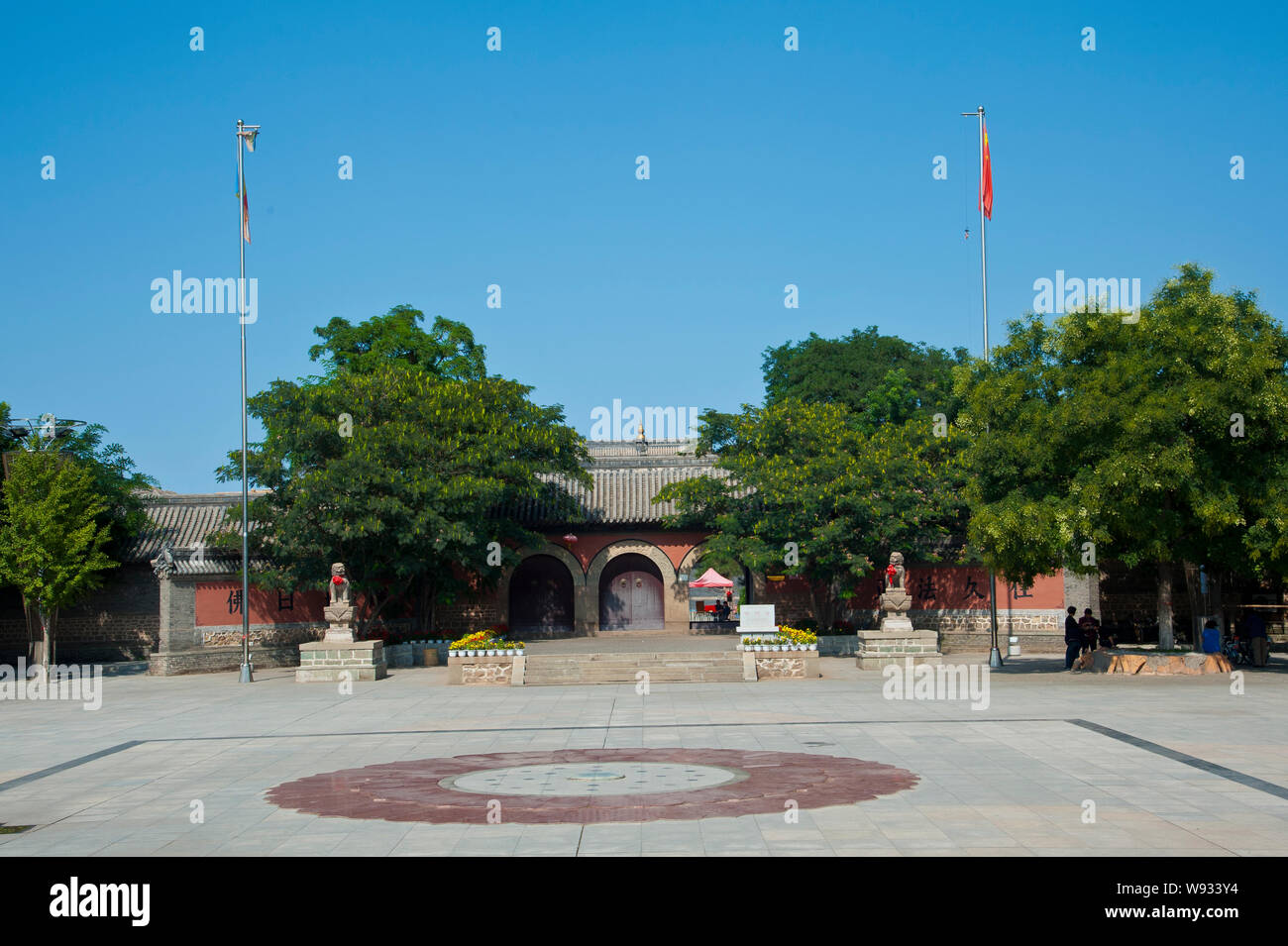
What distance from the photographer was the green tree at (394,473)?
92.5ft

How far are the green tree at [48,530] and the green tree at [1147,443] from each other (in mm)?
22644

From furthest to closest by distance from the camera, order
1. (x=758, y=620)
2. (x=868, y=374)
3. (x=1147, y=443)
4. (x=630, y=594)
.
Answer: (x=868, y=374) → (x=630, y=594) → (x=758, y=620) → (x=1147, y=443)

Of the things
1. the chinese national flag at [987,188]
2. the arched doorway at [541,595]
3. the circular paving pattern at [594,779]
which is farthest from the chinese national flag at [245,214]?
the circular paving pattern at [594,779]

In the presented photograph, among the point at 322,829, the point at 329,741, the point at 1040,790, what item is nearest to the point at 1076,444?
the point at 1040,790

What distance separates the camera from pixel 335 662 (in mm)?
25969

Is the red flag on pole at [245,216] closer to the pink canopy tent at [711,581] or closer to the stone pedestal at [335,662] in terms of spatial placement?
the stone pedestal at [335,662]

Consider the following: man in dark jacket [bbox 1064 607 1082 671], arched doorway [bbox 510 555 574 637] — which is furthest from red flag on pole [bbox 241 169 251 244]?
man in dark jacket [bbox 1064 607 1082 671]

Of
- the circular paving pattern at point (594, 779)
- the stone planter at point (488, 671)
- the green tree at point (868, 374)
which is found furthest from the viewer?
the green tree at point (868, 374)

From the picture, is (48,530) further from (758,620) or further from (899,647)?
(899,647)

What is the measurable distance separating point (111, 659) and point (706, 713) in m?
25.0

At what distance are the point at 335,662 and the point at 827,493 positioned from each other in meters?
12.4

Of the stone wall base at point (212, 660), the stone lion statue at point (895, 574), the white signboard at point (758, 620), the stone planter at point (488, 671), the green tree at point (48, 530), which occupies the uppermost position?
the green tree at point (48, 530)

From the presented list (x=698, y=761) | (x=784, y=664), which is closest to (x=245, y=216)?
(x=784, y=664)

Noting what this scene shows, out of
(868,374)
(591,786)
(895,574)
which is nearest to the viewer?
(591,786)
